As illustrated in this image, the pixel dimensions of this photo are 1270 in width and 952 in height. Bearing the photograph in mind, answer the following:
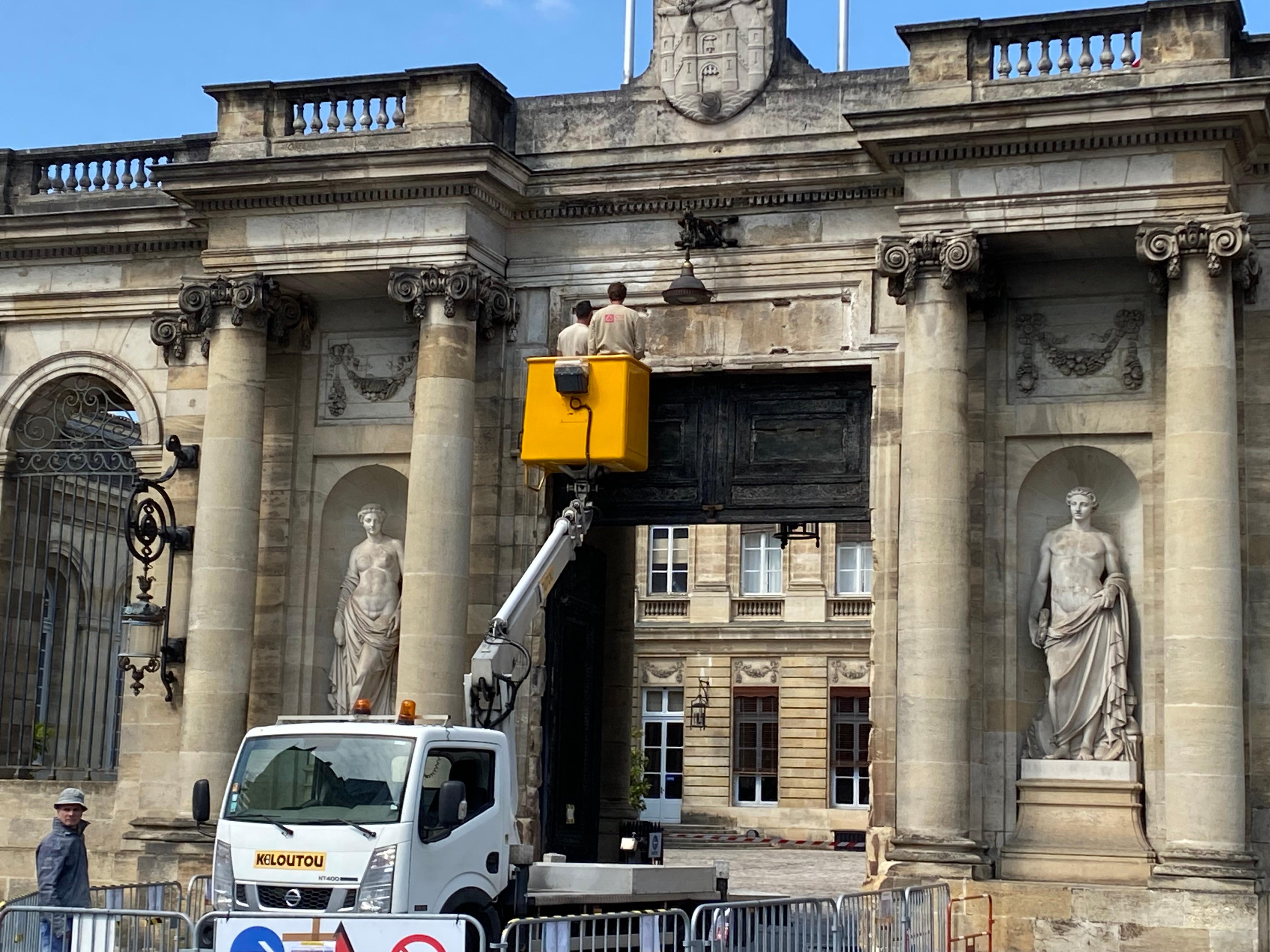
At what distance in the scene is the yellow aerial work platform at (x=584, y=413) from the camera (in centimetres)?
1992

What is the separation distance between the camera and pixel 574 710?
23125 mm

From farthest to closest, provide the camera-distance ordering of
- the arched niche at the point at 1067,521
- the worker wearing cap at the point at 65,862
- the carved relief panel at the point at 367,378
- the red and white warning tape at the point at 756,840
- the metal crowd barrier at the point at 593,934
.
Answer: the red and white warning tape at the point at 756,840, the carved relief panel at the point at 367,378, the arched niche at the point at 1067,521, the worker wearing cap at the point at 65,862, the metal crowd barrier at the point at 593,934

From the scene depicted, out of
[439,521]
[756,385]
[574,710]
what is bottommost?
[574,710]

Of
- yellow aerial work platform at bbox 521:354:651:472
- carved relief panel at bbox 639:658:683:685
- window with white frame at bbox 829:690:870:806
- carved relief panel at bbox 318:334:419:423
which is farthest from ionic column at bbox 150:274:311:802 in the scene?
carved relief panel at bbox 639:658:683:685

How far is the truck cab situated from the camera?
1396 cm

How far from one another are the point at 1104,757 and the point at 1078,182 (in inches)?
220

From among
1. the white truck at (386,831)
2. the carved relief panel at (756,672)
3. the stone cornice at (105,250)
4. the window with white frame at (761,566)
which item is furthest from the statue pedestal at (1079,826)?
the window with white frame at (761,566)

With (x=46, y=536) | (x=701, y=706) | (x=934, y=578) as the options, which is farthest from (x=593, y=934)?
(x=701, y=706)

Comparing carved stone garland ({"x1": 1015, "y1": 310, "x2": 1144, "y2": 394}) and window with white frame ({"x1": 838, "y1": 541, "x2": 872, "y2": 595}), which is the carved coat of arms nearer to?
carved stone garland ({"x1": 1015, "y1": 310, "x2": 1144, "y2": 394})

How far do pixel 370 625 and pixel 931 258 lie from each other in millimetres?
7210

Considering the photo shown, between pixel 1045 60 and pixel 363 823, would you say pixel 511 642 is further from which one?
pixel 1045 60

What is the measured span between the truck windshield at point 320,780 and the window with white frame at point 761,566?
3395 centimetres

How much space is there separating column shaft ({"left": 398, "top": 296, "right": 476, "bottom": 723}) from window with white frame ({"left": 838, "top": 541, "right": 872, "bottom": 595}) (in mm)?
27926

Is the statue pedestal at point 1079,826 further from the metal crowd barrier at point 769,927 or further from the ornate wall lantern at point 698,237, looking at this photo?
the ornate wall lantern at point 698,237
